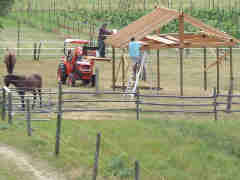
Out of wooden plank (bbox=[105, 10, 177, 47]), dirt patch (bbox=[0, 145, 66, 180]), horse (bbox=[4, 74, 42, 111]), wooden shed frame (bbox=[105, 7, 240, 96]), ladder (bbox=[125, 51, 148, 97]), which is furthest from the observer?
wooden plank (bbox=[105, 10, 177, 47])

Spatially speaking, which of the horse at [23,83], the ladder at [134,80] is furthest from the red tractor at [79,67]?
the horse at [23,83]

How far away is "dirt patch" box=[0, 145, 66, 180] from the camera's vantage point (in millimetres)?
13680

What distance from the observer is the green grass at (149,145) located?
1518 cm

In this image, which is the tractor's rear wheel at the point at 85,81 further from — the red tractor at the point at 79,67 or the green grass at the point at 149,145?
the green grass at the point at 149,145

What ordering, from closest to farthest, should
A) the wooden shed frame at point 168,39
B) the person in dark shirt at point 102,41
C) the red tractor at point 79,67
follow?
1. the wooden shed frame at point 168,39
2. the red tractor at point 79,67
3. the person in dark shirt at point 102,41

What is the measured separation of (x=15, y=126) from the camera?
1739cm

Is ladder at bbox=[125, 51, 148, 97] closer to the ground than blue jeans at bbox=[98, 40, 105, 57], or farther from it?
closer to the ground

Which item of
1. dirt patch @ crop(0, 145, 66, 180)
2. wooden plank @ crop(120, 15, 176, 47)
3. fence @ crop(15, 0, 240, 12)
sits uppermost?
fence @ crop(15, 0, 240, 12)

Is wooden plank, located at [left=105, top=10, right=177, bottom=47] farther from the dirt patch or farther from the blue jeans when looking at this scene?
the dirt patch

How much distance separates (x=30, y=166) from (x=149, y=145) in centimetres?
405

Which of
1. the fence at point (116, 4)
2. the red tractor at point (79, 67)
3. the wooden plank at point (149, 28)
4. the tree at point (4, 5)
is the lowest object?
the red tractor at point (79, 67)

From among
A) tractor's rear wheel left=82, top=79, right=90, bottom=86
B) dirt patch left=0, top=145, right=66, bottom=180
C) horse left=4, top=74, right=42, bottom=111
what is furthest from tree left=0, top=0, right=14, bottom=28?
dirt patch left=0, top=145, right=66, bottom=180

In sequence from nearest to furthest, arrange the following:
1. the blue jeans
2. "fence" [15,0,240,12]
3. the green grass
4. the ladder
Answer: the green grass → the ladder → the blue jeans → "fence" [15,0,240,12]

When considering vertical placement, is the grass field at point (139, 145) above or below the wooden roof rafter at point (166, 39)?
below
